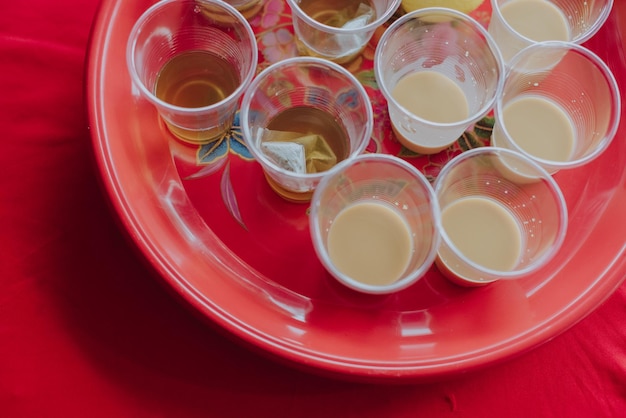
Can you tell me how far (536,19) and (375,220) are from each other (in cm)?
56

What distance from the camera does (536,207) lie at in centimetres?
105

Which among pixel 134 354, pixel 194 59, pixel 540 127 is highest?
pixel 194 59

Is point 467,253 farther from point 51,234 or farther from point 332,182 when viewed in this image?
point 51,234

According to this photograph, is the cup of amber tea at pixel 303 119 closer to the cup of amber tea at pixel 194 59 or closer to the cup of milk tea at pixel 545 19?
the cup of amber tea at pixel 194 59

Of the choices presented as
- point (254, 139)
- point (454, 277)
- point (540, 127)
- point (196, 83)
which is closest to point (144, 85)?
point (196, 83)

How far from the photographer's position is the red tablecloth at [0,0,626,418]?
1.02 m

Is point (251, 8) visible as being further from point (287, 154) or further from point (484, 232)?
point (484, 232)

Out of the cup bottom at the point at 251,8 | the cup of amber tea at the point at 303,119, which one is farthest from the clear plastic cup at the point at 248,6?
the cup of amber tea at the point at 303,119

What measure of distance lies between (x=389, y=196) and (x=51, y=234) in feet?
2.09

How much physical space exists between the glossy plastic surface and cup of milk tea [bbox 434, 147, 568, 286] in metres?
0.07

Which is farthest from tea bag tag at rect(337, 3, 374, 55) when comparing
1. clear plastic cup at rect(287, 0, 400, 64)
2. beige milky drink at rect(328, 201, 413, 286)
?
beige milky drink at rect(328, 201, 413, 286)

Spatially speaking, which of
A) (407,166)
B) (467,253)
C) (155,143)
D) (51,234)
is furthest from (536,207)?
(51,234)

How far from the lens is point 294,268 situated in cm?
107

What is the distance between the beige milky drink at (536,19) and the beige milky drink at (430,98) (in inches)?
8.0
